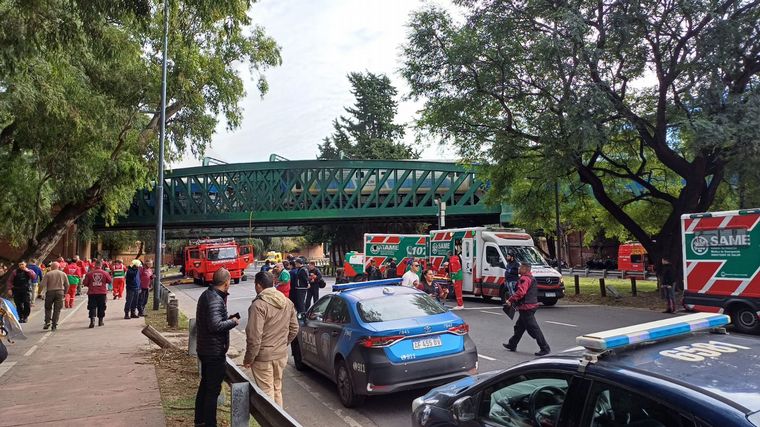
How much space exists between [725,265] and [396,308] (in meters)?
9.57

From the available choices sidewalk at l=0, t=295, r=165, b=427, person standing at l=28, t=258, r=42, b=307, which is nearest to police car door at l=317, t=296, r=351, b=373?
sidewalk at l=0, t=295, r=165, b=427

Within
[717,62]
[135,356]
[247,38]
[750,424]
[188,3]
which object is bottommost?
[135,356]

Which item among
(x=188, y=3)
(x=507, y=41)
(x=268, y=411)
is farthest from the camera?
(x=507, y=41)

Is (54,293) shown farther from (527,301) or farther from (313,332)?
(527,301)

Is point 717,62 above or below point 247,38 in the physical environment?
below

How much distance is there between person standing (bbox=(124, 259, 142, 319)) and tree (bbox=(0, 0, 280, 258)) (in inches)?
177

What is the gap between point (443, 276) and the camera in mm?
22250

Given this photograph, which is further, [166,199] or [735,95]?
[166,199]

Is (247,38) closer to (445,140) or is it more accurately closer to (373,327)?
(445,140)

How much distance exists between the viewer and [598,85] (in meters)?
16.8

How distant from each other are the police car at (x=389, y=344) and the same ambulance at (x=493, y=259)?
1163 centimetres

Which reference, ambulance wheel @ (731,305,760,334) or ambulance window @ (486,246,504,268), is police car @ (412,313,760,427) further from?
ambulance window @ (486,246,504,268)

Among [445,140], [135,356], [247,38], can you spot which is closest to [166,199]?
[247,38]

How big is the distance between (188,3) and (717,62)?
574 inches
